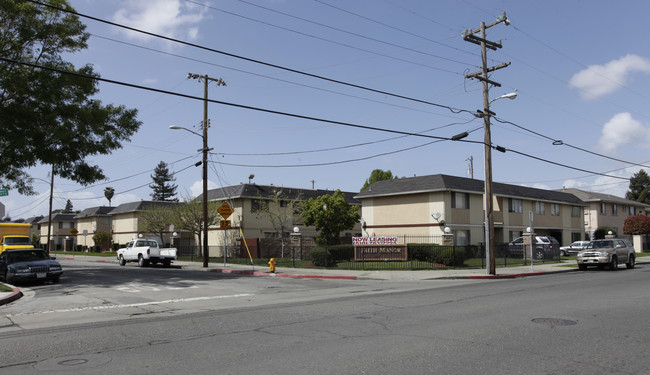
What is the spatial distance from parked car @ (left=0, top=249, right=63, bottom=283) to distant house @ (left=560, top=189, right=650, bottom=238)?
178 ft

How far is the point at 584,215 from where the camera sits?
56469 millimetres

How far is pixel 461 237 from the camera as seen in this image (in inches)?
1491

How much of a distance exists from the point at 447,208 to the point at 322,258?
13517 mm

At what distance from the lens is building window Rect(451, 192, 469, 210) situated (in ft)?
123

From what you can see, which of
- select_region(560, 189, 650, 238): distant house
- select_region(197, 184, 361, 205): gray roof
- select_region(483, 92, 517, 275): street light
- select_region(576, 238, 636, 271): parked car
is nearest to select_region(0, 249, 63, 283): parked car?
select_region(483, 92, 517, 275): street light

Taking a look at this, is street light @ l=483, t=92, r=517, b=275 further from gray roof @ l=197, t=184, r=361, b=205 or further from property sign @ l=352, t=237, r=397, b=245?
gray roof @ l=197, t=184, r=361, b=205

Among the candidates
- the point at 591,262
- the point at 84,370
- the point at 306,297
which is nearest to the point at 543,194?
the point at 591,262

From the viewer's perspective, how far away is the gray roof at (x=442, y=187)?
121 feet

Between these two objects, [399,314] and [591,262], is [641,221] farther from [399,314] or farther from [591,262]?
[399,314]

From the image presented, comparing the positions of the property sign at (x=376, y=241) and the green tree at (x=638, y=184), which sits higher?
the green tree at (x=638, y=184)

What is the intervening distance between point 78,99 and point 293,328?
1961cm

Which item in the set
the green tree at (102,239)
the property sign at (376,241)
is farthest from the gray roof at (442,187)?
the green tree at (102,239)

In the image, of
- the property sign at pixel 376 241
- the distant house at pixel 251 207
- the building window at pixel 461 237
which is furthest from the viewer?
the distant house at pixel 251 207

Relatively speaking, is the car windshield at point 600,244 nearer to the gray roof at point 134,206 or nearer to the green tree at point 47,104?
the green tree at point 47,104
